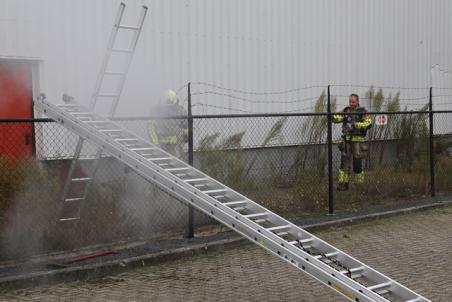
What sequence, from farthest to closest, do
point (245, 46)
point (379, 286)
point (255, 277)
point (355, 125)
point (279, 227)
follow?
point (245, 46), point (355, 125), point (255, 277), point (279, 227), point (379, 286)

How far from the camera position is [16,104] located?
9781mm

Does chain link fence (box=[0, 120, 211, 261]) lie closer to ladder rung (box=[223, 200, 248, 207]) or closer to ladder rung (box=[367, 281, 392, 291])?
ladder rung (box=[223, 200, 248, 207])

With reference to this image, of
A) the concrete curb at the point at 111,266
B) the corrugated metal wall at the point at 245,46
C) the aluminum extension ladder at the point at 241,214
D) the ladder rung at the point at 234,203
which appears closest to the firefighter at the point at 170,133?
the corrugated metal wall at the point at 245,46

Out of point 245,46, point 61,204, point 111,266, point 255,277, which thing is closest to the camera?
point 255,277

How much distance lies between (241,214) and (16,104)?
5.13 metres

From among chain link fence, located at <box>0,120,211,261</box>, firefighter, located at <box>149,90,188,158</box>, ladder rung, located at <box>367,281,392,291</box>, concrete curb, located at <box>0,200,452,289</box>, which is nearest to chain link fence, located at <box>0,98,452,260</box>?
chain link fence, located at <box>0,120,211,261</box>

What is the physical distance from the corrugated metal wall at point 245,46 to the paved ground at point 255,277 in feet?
13.0

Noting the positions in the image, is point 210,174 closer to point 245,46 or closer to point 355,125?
point 355,125

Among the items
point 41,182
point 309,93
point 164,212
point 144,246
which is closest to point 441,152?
point 309,93

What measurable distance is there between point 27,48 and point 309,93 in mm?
6881

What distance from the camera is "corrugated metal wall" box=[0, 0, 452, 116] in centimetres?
1002

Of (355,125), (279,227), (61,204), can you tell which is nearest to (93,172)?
(61,204)

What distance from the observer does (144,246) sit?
8.06 metres

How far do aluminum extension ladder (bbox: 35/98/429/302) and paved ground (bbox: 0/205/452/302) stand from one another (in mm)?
729
